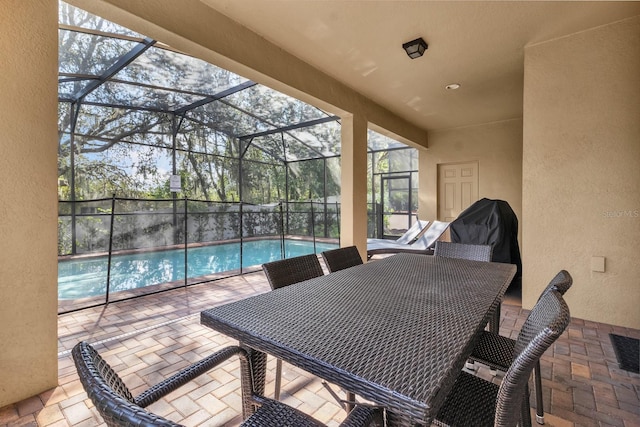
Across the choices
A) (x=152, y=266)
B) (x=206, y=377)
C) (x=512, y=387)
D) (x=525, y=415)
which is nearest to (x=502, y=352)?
(x=525, y=415)

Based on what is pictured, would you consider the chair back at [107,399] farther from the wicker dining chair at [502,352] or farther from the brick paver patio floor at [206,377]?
the wicker dining chair at [502,352]

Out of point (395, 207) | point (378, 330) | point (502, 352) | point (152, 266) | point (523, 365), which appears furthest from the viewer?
point (395, 207)

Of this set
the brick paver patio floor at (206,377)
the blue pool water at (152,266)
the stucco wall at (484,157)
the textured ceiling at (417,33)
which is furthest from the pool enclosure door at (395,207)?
the brick paver patio floor at (206,377)

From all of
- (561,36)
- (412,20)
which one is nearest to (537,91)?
(561,36)

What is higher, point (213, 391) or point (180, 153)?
point (180, 153)

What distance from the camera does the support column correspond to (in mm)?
4129

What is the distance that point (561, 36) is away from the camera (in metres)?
2.92

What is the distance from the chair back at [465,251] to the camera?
2387 mm

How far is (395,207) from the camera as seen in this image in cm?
837

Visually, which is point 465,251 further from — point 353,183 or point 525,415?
point 353,183

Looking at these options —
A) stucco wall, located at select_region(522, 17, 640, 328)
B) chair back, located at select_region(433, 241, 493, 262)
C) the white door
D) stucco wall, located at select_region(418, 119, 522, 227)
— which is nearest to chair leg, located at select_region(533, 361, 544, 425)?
chair back, located at select_region(433, 241, 493, 262)

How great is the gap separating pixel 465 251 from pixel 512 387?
5.97 ft

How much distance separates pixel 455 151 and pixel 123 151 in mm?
7720

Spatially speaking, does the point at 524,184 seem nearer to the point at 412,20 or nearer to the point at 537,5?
the point at 537,5
